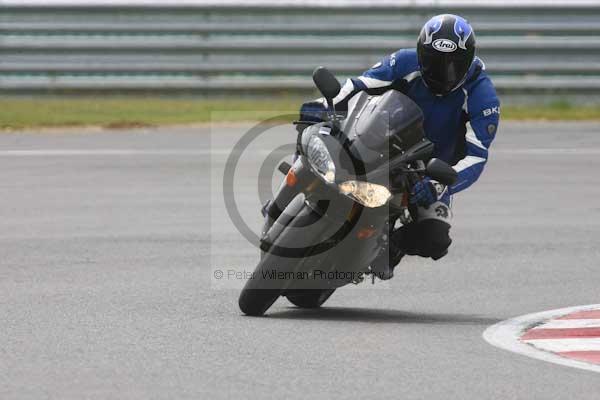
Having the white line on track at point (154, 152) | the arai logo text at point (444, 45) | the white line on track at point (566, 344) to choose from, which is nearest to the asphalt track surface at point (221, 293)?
the white line on track at point (154, 152)

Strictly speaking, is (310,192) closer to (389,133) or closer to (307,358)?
(389,133)

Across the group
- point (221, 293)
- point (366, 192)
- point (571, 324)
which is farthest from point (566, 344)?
point (221, 293)

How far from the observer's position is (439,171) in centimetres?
720

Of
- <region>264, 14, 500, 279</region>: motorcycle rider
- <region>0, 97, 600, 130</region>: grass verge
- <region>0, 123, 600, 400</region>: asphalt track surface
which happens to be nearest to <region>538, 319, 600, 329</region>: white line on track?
<region>0, 123, 600, 400</region>: asphalt track surface

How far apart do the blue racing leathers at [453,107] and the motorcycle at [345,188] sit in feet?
1.35

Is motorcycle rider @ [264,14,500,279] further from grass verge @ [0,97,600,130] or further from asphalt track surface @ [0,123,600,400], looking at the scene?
grass verge @ [0,97,600,130]

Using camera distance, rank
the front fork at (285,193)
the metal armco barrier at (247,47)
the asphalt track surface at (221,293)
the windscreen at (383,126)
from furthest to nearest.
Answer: the metal armco barrier at (247,47) < the front fork at (285,193) < the windscreen at (383,126) < the asphalt track surface at (221,293)

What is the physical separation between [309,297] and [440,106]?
1.23 m

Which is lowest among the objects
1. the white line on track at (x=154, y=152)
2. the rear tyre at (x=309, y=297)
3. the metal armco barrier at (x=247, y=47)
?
the white line on track at (x=154, y=152)

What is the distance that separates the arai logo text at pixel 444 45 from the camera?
7727 millimetres

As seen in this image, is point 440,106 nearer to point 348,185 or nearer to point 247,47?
point 348,185

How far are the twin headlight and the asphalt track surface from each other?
0.64 m

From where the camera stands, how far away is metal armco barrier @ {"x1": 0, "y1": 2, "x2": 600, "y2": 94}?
19719 millimetres

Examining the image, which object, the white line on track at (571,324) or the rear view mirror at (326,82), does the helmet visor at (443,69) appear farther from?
the white line on track at (571,324)
